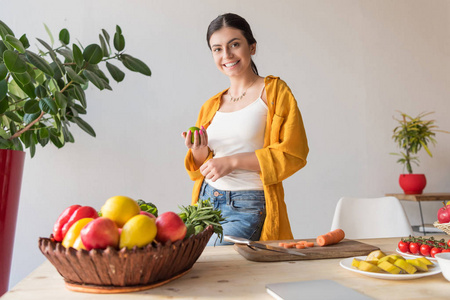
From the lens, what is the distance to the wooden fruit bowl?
2.11 feet

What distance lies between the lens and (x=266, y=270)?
0.85m

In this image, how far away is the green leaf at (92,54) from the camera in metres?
1.82

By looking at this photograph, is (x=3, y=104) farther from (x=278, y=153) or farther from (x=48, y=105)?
(x=278, y=153)

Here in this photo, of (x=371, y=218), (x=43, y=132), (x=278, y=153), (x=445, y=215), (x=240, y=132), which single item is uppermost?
(x=43, y=132)

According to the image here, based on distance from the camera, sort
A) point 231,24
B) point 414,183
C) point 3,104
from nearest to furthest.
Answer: point 231,24
point 3,104
point 414,183

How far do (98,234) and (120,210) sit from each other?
0.08m

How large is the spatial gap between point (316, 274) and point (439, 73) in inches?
130

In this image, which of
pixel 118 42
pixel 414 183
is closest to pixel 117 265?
pixel 118 42

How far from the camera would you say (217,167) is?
1328 mm

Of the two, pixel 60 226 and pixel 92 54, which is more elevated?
pixel 92 54

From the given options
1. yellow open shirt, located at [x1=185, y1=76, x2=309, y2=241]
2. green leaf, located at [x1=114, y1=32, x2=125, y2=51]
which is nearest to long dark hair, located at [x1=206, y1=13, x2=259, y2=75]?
yellow open shirt, located at [x1=185, y1=76, x2=309, y2=241]

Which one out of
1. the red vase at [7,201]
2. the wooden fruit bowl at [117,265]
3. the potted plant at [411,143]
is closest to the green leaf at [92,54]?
the red vase at [7,201]

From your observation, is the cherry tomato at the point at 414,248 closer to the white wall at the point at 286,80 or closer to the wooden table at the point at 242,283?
the wooden table at the point at 242,283

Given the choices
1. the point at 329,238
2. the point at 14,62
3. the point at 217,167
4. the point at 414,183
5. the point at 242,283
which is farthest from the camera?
the point at 414,183
